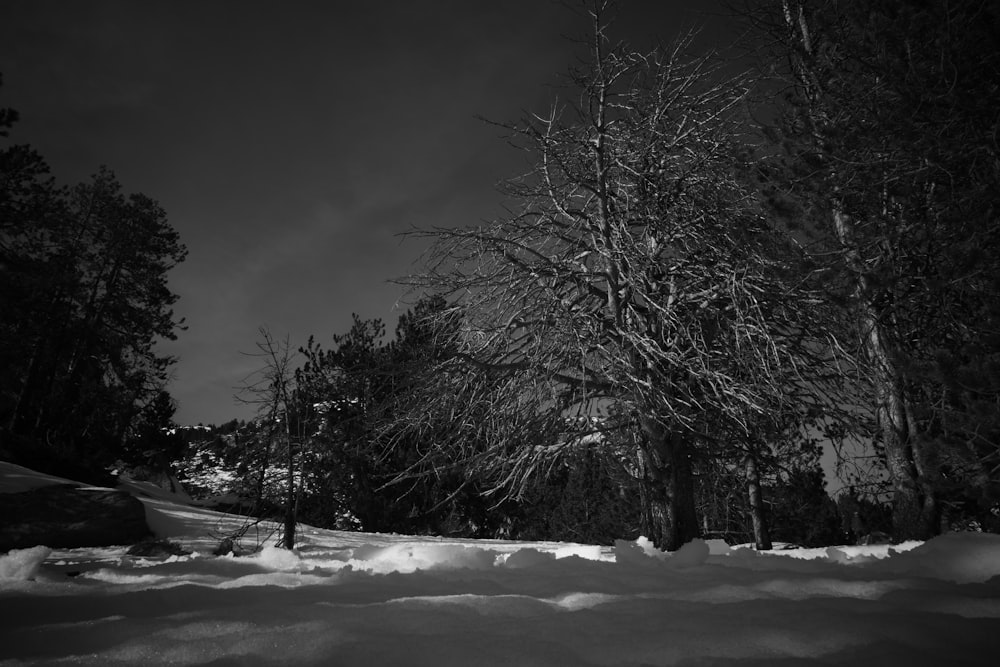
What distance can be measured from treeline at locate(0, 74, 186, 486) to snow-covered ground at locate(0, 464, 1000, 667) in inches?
560

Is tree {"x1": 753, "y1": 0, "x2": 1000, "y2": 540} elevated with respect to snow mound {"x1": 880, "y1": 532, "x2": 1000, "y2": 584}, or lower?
elevated

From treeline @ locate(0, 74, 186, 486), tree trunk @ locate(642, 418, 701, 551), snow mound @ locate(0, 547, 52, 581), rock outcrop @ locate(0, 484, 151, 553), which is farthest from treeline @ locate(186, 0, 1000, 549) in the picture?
treeline @ locate(0, 74, 186, 486)

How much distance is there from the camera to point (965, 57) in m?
5.13

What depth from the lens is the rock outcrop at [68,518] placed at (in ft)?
27.2

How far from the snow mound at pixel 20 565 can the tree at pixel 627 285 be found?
3.21m

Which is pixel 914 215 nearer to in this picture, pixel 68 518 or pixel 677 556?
pixel 677 556

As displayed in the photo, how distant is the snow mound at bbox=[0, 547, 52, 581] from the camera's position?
9.91 feet

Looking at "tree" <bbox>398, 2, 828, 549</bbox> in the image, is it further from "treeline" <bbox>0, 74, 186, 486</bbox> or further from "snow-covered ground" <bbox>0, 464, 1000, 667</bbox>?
"treeline" <bbox>0, 74, 186, 486</bbox>

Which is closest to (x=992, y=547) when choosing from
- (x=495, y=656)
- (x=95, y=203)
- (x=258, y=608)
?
(x=495, y=656)

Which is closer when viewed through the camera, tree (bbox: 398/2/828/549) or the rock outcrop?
tree (bbox: 398/2/828/549)

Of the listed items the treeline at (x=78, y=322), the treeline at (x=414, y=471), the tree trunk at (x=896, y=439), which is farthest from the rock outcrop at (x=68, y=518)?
the tree trunk at (x=896, y=439)

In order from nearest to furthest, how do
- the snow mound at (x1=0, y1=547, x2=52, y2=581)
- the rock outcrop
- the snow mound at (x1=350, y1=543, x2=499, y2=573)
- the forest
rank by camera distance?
the snow mound at (x1=0, y1=547, x2=52, y2=581) → the snow mound at (x1=350, y1=543, x2=499, y2=573) → the forest → the rock outcrop

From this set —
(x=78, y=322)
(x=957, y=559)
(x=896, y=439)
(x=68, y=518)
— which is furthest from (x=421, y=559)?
(x=78, y=322)

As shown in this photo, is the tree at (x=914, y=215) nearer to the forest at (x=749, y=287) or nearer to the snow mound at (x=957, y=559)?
the forest at (x=749, y=287)
